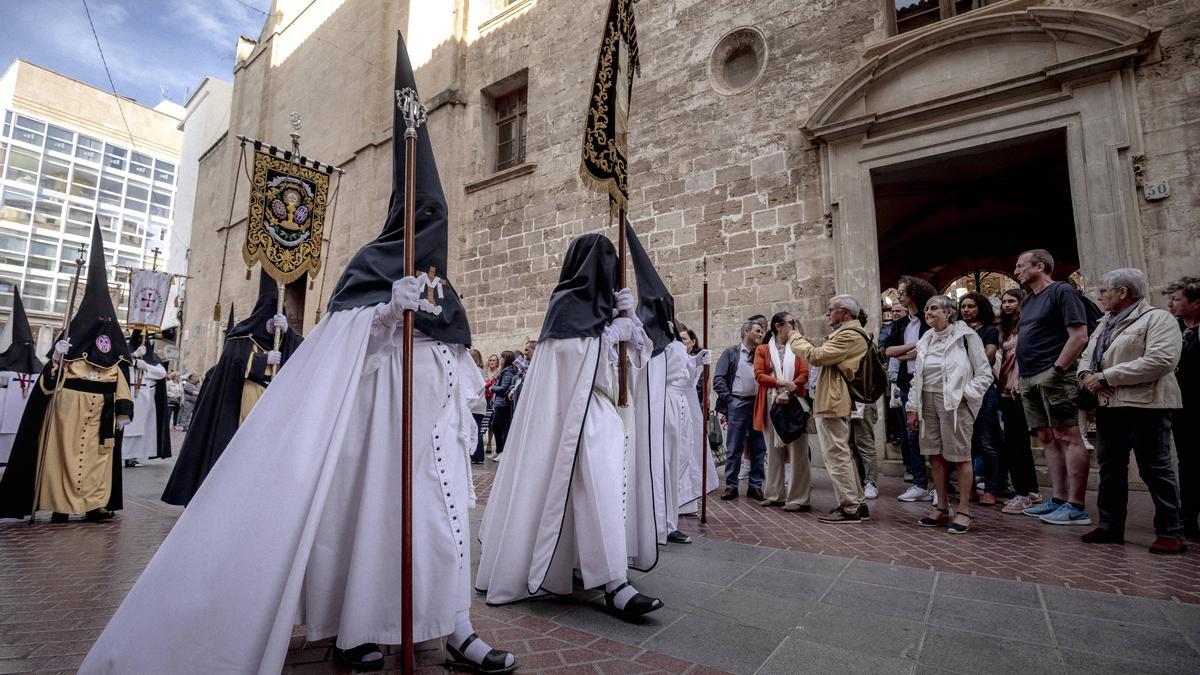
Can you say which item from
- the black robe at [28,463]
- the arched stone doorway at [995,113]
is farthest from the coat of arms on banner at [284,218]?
the arched stone doorway at [995,113]

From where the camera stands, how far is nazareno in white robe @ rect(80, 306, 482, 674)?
188cm

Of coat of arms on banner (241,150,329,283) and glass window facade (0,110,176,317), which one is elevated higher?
glass window facade (0,110,176,317)

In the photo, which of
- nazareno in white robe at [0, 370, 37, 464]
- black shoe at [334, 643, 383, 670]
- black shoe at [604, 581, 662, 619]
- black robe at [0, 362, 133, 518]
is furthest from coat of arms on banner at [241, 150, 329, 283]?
nazareno in white robe at [0, 370, 37, 464]

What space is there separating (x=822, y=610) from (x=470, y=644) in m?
1.71

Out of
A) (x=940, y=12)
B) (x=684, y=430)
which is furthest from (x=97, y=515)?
(x=940, y=12)

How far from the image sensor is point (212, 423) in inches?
214

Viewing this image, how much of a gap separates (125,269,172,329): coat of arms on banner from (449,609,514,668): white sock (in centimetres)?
1251

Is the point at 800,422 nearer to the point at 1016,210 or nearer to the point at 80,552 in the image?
the point at 80,552

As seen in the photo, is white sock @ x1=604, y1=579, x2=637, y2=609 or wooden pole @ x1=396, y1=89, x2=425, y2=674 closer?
wooden pole @ x1=396, y1=89, x2=425, y2=674

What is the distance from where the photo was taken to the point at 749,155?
941cm

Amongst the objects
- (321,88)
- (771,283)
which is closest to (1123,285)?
(771,283)

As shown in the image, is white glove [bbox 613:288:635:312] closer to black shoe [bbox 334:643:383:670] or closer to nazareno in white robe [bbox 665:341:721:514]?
nazareno in white robe [bbox 665:341:721:514]

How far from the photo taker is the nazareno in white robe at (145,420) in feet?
29.8

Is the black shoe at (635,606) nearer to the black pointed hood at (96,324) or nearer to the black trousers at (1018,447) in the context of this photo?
the black trousers at (1018,447)
